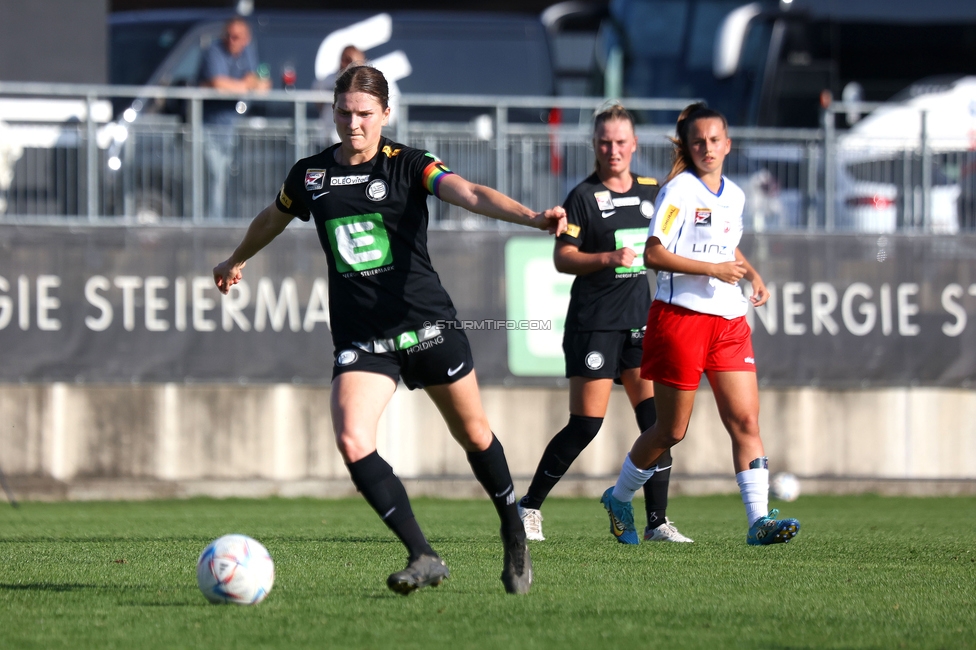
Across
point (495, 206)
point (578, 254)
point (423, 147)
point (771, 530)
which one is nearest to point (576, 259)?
point (578, 254)

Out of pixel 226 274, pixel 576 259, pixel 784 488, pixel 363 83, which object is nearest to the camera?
pixel 363 83

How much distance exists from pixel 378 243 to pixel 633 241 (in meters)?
2.75

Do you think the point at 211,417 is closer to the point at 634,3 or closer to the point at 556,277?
the point at 556,277

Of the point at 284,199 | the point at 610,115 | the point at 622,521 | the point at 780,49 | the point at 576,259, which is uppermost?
the point at 780,49

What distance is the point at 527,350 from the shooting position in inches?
518

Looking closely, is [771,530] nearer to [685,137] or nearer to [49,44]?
[685,137]

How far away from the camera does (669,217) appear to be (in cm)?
696

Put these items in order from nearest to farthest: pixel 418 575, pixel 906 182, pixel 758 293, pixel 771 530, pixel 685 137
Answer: pixel 418 575 → pixel 771 530 → pixel 685 137 → pixel 758 293 → pixel 906 182

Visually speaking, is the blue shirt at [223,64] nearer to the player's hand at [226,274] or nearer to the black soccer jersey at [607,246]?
the black soccer jersey at [607,246]

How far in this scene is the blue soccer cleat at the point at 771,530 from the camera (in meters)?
6.79

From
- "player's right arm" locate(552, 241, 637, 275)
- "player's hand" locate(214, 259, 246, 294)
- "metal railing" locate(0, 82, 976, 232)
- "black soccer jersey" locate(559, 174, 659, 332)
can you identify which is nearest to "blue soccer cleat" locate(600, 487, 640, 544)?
"black soccer jersey" locate(559, 174, 659, 332)

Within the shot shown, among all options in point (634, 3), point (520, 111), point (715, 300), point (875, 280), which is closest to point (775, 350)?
point (875, 280)

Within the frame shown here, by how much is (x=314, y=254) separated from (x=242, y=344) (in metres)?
1.11

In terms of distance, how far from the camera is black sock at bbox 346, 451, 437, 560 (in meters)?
5.51
